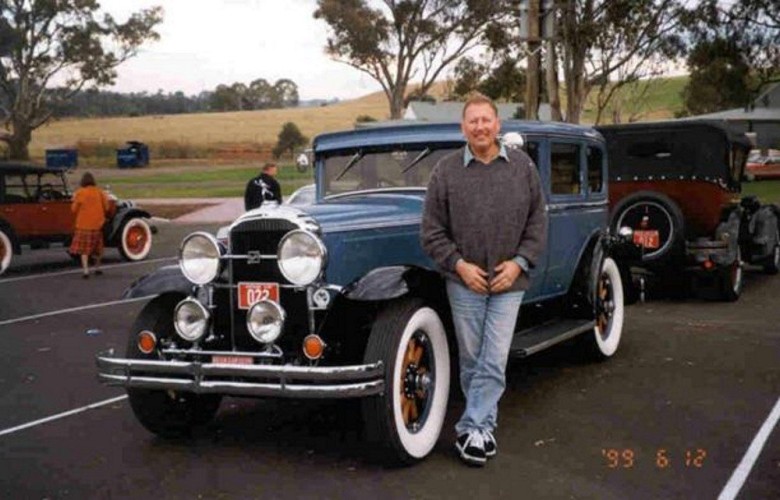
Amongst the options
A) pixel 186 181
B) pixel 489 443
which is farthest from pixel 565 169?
pixel 186 181

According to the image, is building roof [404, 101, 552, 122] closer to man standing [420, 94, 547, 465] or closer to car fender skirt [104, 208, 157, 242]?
car fender skirt [104, 208, 157, 242]

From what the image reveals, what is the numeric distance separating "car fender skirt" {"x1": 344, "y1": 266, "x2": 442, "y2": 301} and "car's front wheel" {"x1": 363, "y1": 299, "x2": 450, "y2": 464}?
11cm

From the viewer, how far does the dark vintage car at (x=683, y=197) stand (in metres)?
10.4

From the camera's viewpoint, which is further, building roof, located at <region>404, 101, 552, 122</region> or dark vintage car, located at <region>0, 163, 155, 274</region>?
building roof, located at <region>404, 101, 552, 122</region>

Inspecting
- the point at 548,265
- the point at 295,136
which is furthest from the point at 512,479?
the point at 295,136

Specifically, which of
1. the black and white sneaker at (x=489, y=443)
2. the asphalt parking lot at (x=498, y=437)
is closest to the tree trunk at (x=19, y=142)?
the asphalt parking lot at (x=498, y=437)

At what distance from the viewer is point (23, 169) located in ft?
50.9

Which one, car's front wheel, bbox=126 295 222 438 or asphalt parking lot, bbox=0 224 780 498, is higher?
car's front wheel, bbox=126 295 222 438

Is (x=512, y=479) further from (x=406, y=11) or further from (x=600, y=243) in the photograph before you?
(x=406, y=11)

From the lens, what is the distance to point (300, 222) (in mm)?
5184

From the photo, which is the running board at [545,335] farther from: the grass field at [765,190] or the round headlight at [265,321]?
the grass field at [765,190]

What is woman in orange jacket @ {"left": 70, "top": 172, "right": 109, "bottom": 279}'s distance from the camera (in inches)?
557

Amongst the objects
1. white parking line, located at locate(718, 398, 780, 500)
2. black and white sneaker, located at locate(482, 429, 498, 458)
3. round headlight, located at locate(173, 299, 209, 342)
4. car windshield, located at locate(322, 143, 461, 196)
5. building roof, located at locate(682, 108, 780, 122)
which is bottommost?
white parking line, located at locate(718, 398, 780, 500)

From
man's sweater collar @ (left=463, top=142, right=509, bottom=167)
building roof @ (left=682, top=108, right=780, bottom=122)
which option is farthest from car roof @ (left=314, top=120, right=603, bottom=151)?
building roof @ (left=682, top=108, right=780, bottom=122)
